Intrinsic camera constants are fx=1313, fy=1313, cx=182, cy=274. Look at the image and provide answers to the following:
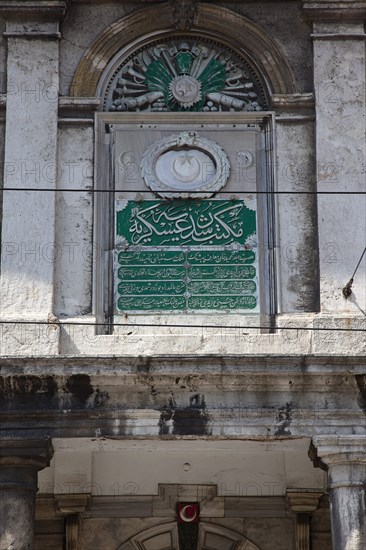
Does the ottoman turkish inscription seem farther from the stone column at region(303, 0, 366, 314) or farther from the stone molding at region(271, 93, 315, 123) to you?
the stone molding at region(271, 93, 315, 123)

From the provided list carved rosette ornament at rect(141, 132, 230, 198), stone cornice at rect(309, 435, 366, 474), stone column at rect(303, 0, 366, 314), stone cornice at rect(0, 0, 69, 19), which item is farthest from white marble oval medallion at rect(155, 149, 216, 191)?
stone cornice at rect(309, 435, 366, 474)

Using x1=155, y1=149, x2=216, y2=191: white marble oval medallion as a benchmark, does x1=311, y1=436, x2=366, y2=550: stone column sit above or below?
below

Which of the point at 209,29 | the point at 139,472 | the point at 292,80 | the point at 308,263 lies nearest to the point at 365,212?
the point at 308,263

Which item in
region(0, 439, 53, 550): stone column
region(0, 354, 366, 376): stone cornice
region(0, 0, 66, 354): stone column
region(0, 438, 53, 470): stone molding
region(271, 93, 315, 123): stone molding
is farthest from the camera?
region(271, 93, 315, 123): stone molding

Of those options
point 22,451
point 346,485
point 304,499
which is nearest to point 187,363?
point 22,451

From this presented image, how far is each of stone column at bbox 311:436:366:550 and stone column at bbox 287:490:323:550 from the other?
1.65 metres

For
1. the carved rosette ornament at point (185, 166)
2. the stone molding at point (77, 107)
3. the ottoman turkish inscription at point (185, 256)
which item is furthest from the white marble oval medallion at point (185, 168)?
the stone molding at point (77, 107)

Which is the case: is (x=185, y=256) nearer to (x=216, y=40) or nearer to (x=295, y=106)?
(x=295, y=106)

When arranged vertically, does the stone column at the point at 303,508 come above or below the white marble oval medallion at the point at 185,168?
below

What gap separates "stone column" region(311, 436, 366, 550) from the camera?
10703 millimetres

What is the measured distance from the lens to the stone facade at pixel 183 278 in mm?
11078

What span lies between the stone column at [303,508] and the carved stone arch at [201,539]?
492mm

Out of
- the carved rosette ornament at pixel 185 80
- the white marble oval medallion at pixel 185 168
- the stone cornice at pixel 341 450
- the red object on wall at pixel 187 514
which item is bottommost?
the red object on wall at pixel 187 514

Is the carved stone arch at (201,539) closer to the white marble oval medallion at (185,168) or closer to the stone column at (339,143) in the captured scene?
the stone column at (339,143)
